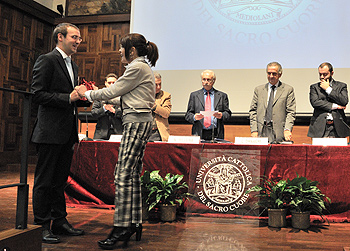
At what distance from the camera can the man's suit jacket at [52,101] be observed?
2.29 m

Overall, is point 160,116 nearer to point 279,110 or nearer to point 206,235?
point 279,110

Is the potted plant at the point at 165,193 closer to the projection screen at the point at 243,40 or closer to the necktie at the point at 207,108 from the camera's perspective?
the necktie at the point at 207,108

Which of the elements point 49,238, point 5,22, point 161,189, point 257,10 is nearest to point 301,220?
point 161,189

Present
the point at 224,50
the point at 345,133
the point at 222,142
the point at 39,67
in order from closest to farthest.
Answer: the point at 39,67 < the point at 222,142 < the point at 345,133 < the point at 224,50

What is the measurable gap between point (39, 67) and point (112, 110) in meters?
1.43

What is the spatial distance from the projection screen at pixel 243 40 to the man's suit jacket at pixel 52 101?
10.1 feet

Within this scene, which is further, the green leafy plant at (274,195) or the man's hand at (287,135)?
the man's hand at (287,135)

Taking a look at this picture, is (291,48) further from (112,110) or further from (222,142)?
(112,110)

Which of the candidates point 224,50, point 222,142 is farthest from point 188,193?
point 224,50

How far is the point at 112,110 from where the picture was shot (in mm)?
3732

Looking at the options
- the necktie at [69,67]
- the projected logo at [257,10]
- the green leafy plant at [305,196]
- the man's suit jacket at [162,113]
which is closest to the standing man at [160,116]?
the man's suit jacket at [162,113]

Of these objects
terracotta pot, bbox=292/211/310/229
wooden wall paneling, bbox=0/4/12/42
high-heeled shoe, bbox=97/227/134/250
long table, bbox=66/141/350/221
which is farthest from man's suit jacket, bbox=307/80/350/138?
wooden wall paneling, bbox=0/4/12/42

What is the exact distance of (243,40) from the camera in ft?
16.6

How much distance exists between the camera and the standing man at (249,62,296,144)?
3.69m
